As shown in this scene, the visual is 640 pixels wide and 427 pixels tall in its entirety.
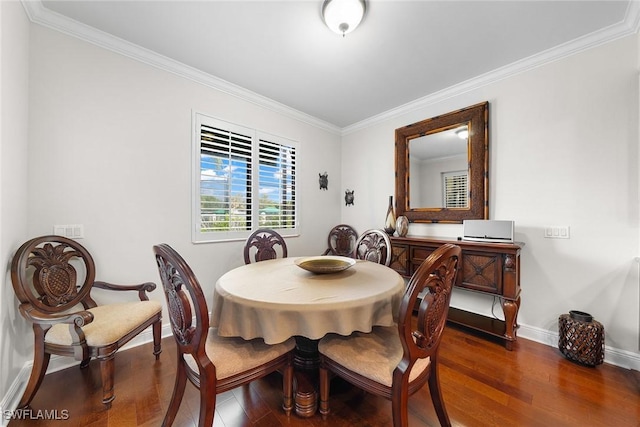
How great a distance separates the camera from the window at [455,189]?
106 inches

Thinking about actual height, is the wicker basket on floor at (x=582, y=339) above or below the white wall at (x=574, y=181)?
below

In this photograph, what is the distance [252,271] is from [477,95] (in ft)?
9.68

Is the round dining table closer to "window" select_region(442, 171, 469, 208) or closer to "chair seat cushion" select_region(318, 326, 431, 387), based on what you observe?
"chair seat cushion" select_region(318, 326, 431, 387)

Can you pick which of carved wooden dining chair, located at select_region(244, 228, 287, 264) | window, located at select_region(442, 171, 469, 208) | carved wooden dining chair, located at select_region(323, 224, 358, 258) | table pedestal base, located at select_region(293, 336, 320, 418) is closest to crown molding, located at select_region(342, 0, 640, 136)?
window, located at select_region(442, 171, 469, 208)

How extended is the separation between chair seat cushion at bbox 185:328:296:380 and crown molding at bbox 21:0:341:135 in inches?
96.7

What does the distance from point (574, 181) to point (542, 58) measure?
3.83 ft

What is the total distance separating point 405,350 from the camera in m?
1.05

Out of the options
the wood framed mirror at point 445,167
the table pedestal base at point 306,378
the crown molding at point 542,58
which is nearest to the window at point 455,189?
the wood framed mirror at point 445,167

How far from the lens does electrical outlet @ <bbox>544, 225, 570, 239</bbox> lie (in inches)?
83.4

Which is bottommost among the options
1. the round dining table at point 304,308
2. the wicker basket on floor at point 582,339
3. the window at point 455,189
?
the wicker basket on floor at point 582,339

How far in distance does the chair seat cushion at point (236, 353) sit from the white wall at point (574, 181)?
7.96 feet

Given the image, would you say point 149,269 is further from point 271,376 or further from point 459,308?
point 459,308

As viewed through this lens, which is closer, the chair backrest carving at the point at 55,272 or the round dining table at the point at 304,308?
the round dining table at the point at 304,308

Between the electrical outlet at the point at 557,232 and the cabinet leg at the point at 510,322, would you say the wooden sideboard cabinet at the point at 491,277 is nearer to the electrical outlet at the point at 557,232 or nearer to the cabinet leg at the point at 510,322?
the cabinet leg at the point at 510,322
